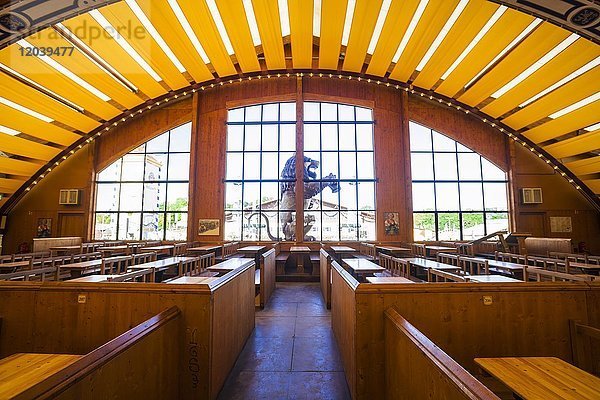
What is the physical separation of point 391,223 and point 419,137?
314cm

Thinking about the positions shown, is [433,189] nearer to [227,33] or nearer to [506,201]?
[506,201]

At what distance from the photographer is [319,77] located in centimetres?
990

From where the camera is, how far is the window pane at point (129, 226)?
999 centimetres

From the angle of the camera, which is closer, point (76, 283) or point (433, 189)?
point (76, 283)

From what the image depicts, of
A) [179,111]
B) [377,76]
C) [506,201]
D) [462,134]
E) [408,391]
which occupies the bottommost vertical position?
[408,391]

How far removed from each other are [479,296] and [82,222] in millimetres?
11890

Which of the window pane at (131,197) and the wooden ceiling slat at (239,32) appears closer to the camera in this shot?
the wooden ceiling slat at (239,32)

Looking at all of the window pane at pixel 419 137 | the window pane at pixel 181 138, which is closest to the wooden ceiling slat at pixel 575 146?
the window pane at pixel 419 137

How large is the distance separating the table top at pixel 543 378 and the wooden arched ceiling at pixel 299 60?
21.6 ft

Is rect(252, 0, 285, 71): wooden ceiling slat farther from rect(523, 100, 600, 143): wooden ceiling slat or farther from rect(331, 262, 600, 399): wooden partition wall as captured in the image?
rect(523, 100, 600, 143): wooden ceiling slat

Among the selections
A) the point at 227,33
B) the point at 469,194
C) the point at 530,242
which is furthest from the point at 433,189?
the point at 227,33

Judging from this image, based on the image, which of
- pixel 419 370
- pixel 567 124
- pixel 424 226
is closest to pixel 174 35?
pixel 419 370

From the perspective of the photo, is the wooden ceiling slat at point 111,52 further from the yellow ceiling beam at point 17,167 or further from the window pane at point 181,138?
the yellow ceiling beam at point 17,167

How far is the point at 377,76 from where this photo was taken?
960 centimetres
